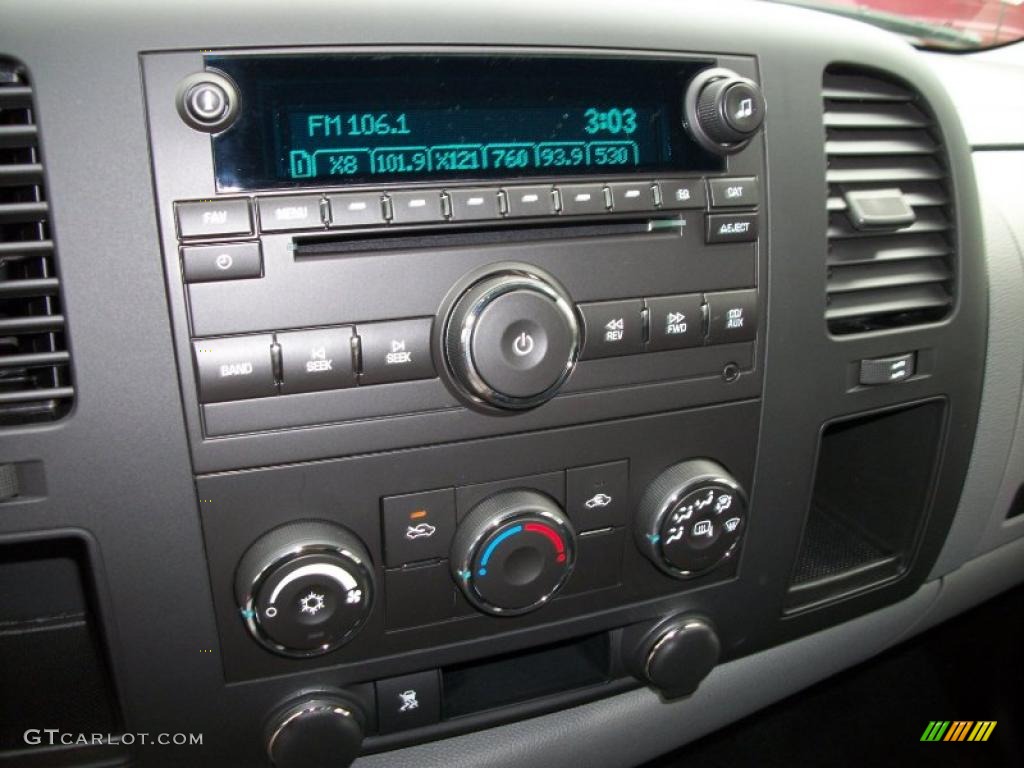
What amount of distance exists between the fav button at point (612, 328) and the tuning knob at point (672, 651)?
336mm

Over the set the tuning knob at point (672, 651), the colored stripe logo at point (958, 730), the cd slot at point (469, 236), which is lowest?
the colored stripe logo at point (958, 730)

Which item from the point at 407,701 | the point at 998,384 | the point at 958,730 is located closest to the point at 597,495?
the point at 407,701

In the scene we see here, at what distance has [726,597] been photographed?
939 millimetres

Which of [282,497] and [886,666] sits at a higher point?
[282,497]

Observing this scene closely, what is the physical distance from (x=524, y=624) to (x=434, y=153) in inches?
18.7

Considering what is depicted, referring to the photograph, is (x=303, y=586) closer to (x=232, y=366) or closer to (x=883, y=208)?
(x=232, y=366)

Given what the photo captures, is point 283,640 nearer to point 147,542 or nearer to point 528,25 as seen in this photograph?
point 147,542

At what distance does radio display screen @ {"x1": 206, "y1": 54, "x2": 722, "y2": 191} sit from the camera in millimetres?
651

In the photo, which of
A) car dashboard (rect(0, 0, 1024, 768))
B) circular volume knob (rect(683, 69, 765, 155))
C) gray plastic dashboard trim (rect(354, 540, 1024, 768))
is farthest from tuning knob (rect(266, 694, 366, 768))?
circular volume knob (rect(683, 69, 765, 155))

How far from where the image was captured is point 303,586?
0.70 m

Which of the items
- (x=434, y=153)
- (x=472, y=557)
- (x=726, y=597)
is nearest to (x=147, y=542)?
(x=472, y=557)

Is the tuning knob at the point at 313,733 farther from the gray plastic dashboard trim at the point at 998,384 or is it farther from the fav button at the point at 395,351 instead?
the gray plastic dashboard trim at the point at 998,384

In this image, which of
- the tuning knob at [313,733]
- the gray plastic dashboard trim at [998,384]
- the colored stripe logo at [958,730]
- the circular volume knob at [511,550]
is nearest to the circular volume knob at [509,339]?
the circular volume knob at [511,550]

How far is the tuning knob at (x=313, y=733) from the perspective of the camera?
0.76 m
